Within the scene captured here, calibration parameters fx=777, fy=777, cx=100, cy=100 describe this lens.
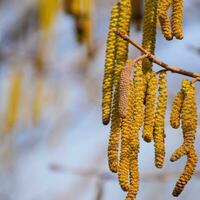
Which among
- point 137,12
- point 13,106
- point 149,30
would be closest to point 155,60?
point 149,30

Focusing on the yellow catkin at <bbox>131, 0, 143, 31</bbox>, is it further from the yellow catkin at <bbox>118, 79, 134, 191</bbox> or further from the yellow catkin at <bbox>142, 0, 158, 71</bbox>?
the yellow catkin at <bbox>118, 79, 134, 191</bbox>

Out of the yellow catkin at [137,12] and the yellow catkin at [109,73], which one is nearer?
the yellow catkin at [109,73]

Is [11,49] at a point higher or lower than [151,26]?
lower

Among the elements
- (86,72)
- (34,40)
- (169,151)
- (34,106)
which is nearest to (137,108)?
(34,106)

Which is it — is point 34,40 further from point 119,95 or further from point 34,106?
point 119,95

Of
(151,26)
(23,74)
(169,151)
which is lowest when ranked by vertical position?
(169,151)

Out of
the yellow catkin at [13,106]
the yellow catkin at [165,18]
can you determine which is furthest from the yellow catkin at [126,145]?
the yellow catkin at [13,106]

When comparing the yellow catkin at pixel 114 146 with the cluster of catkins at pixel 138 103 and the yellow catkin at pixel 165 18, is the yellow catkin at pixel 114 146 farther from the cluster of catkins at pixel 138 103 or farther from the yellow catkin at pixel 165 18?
the yellow catkin at pixel 165 18

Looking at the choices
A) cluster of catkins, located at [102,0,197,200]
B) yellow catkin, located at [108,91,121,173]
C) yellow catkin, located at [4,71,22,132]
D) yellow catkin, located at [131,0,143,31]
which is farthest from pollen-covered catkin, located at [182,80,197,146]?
yellow catkin, located at [4,71,22,132]
